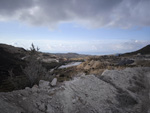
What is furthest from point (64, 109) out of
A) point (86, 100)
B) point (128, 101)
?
point (128, 101)

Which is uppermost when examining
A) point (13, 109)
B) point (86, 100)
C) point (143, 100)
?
point (13, 109)

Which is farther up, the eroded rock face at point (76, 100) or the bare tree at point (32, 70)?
the bare tree at point (32, 70)

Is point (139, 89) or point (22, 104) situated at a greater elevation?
point (22, 104)

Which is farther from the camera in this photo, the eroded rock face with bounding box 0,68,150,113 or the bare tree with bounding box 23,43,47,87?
the bare tree with bounding box 23,43,47,87

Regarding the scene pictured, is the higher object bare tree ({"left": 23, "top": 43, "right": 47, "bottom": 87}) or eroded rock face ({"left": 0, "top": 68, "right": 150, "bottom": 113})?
bare tree ({"left": 23, "top": 43, "right": 47, "bottom": 87})

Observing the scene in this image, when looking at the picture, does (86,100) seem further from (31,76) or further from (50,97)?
(31,76)

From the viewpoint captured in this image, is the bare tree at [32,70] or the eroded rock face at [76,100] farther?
the bare tree at [32,70]

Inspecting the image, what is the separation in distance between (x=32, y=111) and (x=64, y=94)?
2334 millimetres


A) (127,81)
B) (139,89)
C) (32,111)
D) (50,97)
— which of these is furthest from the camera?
(127,81)

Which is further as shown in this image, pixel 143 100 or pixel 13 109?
pixel 143 100

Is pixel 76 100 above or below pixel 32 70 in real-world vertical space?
below

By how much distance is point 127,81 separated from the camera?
11.7 meters

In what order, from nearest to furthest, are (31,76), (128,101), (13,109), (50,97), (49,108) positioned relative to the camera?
(13,109), (49,108), (50,97), (128,101), (31,76)

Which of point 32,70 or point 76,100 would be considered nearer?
point 76,100
